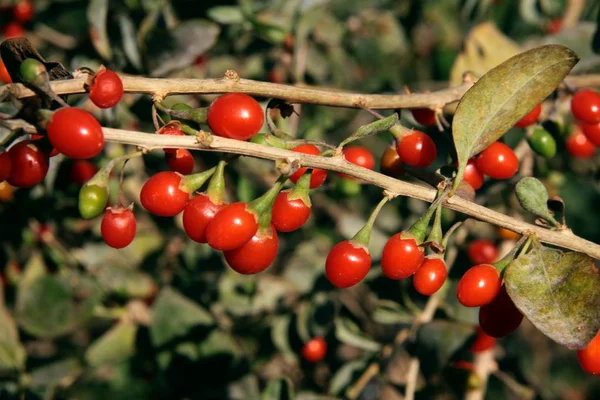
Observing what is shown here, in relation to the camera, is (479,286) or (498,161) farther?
(498,161)

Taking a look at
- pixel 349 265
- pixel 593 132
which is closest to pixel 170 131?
pixel 349 265

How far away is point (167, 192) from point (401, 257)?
56cm

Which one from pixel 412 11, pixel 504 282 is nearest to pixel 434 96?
pixel 504 282

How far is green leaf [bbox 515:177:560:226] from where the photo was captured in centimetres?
155

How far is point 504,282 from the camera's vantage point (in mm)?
1451

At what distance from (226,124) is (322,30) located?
1.99m

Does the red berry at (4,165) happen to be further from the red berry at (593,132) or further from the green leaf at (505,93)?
the red berry at (593,132)

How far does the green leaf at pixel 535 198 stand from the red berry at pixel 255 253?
0.62 m

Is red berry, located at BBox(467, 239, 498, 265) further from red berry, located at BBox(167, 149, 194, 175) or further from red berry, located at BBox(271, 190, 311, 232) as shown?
red berry, located at BBox(167, 149, 194, 175)

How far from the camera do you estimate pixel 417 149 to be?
5.30 ft

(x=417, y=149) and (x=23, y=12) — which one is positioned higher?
(x=417, y=149)

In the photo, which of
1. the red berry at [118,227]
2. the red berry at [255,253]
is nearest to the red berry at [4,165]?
the red berry at [118,227]

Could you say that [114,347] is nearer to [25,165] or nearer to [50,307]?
[50,307]

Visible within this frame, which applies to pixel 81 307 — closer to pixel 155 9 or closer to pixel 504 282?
pixel 155 9
